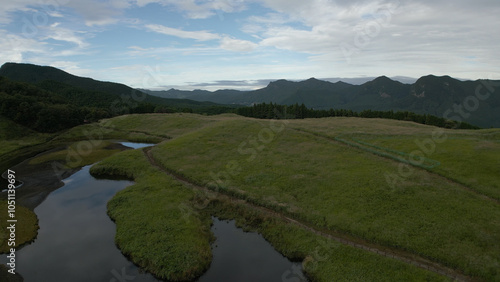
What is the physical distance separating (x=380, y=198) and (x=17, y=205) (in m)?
48.7

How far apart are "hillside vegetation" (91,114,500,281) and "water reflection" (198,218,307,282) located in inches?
43.3

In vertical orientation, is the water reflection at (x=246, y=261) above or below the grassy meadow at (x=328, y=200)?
below

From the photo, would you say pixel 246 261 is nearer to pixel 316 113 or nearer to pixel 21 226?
pixel 21 226

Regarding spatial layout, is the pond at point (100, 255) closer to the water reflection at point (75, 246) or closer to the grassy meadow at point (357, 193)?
the water reflection at point (75, 246)

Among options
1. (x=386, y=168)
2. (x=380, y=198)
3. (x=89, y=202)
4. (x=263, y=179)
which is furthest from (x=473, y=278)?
(x=89, y=202)

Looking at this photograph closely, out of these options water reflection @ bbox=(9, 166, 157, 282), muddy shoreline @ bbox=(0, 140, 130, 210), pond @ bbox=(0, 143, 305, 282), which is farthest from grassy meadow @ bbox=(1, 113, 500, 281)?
muddy shoreline @ bbox=(0, 140, 130, 210)

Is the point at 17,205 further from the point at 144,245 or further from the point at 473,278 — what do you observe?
the point at 473,278

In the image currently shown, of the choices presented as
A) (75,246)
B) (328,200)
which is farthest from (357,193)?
(75,246)

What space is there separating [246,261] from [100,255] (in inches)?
581

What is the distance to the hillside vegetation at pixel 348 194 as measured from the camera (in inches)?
956

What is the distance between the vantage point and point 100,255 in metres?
26.5

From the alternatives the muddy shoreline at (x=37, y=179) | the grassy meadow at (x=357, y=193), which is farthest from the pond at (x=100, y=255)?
the grassy meadow at (x=357, y=193)

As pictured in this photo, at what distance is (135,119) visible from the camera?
109m

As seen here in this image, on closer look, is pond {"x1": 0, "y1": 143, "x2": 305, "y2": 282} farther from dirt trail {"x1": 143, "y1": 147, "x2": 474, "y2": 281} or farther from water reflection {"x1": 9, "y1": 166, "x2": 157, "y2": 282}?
dirt trail {"x1": 143, "y1": 147, "x2": 474, "y2": 281}
